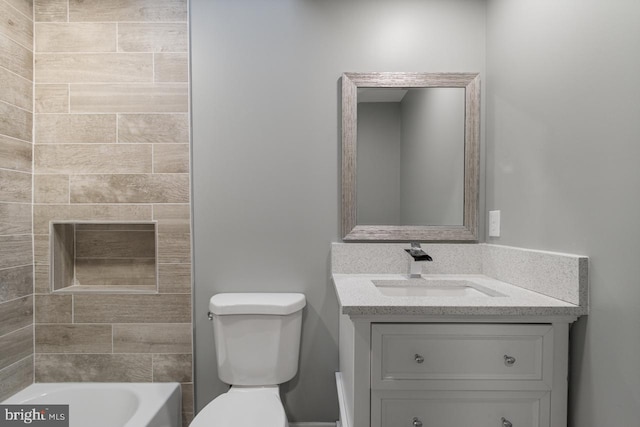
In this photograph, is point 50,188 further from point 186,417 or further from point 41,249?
point 186,417

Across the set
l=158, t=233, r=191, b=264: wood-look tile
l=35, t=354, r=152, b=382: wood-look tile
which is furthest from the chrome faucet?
l=35, t=354, r=152, b=382: wood-look tile

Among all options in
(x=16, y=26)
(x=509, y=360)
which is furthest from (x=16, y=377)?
(x=509, y=360)

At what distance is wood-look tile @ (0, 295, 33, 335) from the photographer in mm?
1503

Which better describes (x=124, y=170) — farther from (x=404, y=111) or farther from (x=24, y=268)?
(x=404, y=111)

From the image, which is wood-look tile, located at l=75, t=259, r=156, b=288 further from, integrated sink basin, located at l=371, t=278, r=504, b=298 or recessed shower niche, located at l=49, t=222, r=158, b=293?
integrated sink basin, located at l=371, t=278, r=504, b=298

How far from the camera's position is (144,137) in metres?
1.65

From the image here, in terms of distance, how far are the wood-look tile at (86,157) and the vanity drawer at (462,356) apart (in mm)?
1395

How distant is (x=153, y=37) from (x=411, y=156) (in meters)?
1.39

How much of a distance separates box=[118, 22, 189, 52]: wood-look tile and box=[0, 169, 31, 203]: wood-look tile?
77 centimetres

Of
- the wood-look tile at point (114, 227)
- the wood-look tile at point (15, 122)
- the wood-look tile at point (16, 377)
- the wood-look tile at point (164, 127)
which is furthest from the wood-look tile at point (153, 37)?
the wood-look tile at point (16, 377)

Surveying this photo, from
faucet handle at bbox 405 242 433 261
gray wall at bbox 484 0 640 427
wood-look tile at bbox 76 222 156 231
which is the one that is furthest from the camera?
wood-look tile at bbox 76 222 156 231

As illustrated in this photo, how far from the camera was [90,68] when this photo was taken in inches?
64.9

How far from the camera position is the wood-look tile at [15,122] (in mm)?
1487

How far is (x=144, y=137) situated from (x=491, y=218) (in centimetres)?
172
